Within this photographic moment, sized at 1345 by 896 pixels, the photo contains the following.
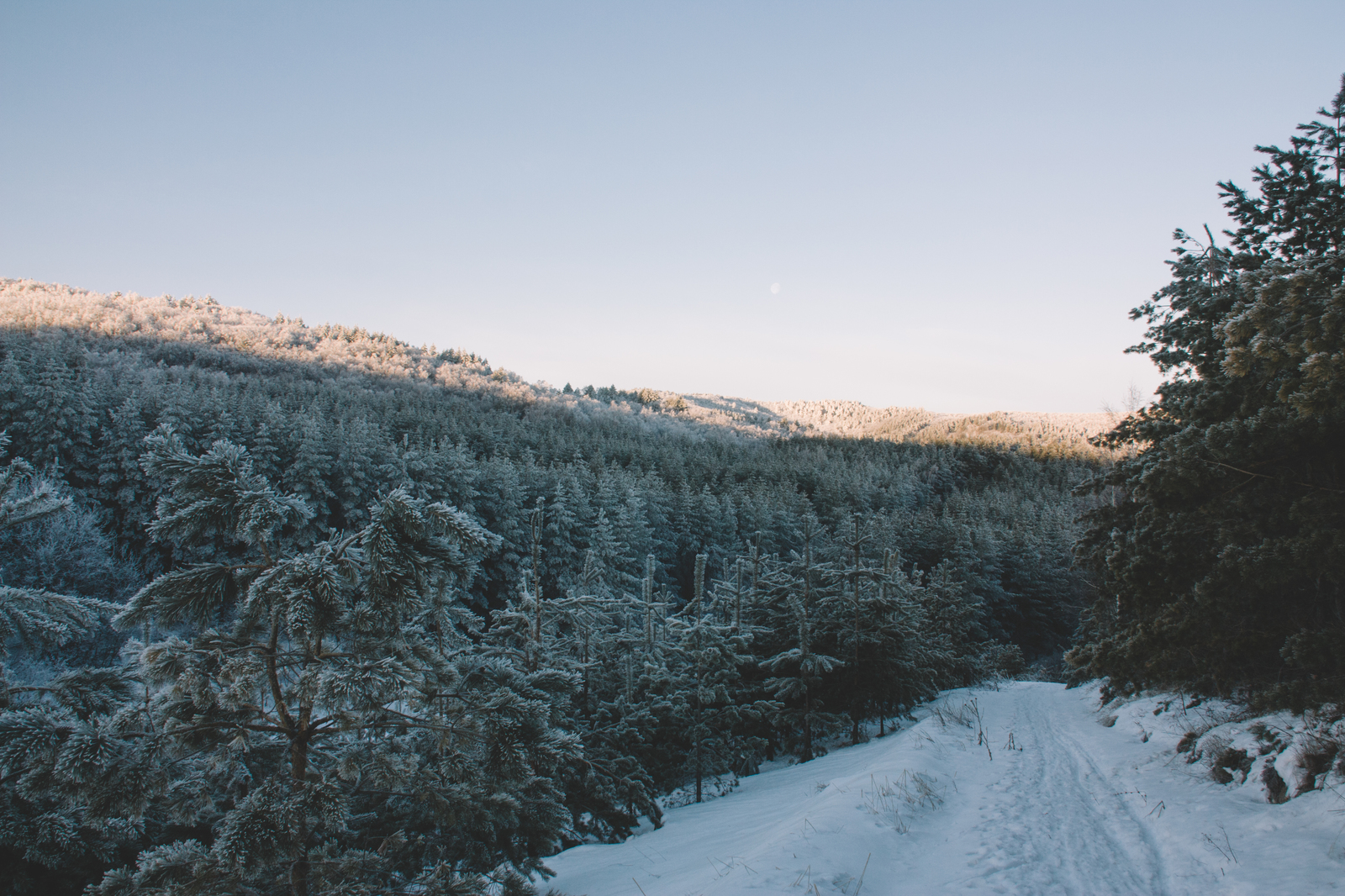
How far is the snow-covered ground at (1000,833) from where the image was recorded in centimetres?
629

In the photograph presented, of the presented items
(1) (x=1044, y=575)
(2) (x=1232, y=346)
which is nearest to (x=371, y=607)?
(2) (x=1232, y=346)

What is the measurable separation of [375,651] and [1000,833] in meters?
8.28

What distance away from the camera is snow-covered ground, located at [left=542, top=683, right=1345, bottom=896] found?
6293 mm

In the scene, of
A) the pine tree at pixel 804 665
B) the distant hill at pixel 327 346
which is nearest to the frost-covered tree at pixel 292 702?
the pine tree at pixel 804 665

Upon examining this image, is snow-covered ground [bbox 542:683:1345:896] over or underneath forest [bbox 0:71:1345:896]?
underneath

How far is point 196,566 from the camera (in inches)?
150

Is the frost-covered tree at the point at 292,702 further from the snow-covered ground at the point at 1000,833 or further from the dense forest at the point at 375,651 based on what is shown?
the snow-covered ground at the point at 1000,833

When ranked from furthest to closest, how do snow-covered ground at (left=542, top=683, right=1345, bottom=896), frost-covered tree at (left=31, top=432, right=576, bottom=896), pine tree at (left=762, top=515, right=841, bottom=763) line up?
pine tree at (left=762, top=515, right=841, bottom=763), snow-covered ground at (left=542, top=683, right=1345, bottom=896), frost-covered tree at (left=31, top=432, right=576, bottom=896)

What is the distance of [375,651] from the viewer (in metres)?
3.93

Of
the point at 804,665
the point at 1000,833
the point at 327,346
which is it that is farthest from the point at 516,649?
the point at 327,346

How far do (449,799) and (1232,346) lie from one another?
34.3 ft

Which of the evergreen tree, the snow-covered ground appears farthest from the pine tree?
the evergreen tree

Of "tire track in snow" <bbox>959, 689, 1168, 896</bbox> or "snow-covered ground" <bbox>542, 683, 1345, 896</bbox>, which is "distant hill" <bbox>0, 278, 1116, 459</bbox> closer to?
"snow-covered ground" <bbox>542, 683, 1345, 896</bbox>

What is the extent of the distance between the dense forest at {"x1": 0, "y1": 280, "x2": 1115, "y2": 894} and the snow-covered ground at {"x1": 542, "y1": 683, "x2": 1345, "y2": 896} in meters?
1.43
